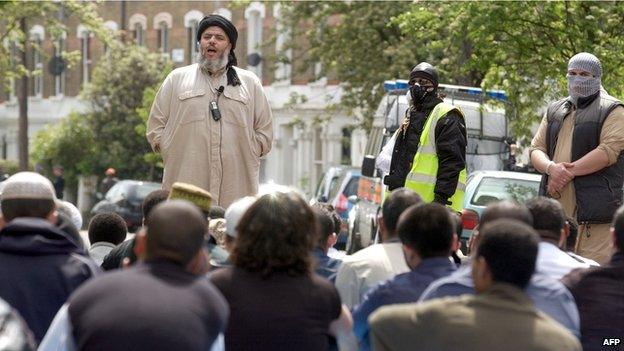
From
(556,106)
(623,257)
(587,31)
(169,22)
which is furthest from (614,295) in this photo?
(169,22)

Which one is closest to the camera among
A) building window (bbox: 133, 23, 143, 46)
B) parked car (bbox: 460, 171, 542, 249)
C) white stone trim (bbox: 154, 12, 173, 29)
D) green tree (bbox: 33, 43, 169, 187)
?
parked car (bbox: 460, 171, 542, 249)

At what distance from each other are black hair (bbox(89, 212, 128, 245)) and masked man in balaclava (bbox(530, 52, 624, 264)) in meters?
2.87

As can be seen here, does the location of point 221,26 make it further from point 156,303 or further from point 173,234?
point 156,303

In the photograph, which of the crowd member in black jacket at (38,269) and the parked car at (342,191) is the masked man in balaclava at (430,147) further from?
the parked car at (342,191)

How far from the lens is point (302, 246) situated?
6.45m

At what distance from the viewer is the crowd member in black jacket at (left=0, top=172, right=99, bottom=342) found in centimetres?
685

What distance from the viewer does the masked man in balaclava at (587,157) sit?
10797 millimetres

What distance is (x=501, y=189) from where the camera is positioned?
1845cm

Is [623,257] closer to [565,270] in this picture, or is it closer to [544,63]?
[565,270]

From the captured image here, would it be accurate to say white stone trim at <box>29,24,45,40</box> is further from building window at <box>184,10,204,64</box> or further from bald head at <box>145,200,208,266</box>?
bald head at <box>145,200,208,266</box>

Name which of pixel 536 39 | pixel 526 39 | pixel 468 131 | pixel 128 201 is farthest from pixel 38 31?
pixel 526 39

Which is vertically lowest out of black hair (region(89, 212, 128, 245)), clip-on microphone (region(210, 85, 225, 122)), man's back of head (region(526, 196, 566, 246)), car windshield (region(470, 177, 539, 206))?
car windshield (region(470, 177, 539, 206))

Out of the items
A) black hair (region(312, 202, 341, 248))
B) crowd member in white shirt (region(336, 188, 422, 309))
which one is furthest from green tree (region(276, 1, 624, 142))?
crowd member in white shirt (region(336, 188, 422, 309))

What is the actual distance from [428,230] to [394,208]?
937mm
